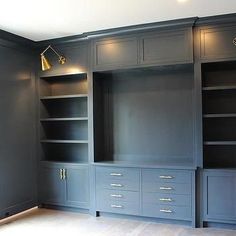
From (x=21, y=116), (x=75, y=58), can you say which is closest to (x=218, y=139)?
(x=75, y=58)

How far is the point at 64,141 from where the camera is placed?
183 inches

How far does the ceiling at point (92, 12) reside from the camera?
3295 mm

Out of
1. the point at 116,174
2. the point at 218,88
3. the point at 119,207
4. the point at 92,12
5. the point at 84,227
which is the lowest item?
the point at 84,227

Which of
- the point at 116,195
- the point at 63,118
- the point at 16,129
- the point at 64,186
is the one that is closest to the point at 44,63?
the point at 63,118

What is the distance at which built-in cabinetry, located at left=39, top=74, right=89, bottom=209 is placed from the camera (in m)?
4.59

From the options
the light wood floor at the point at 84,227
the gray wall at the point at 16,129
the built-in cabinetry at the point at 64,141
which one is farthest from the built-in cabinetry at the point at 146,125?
the gray wall at the point at 16,129

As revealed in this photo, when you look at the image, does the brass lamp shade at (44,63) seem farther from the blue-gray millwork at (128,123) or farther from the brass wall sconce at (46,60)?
the blue-gray millwork at (128,123)

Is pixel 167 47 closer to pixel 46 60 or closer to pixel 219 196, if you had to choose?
pixel 46 60

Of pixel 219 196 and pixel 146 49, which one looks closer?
pixel 219 196

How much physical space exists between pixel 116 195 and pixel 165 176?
0.75 m

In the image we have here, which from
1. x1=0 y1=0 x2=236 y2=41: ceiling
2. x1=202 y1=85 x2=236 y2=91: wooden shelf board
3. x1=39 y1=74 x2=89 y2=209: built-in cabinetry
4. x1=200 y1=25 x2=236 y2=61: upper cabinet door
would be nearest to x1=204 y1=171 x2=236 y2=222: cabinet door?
x1=202 y1=85 x2=236 y2=91: wooden shelf board

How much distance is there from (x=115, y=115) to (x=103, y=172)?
→ 0.89 m

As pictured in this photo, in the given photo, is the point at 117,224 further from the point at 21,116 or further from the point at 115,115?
the point at 21,116

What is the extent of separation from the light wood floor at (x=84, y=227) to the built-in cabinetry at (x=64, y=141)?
0.37 meters
